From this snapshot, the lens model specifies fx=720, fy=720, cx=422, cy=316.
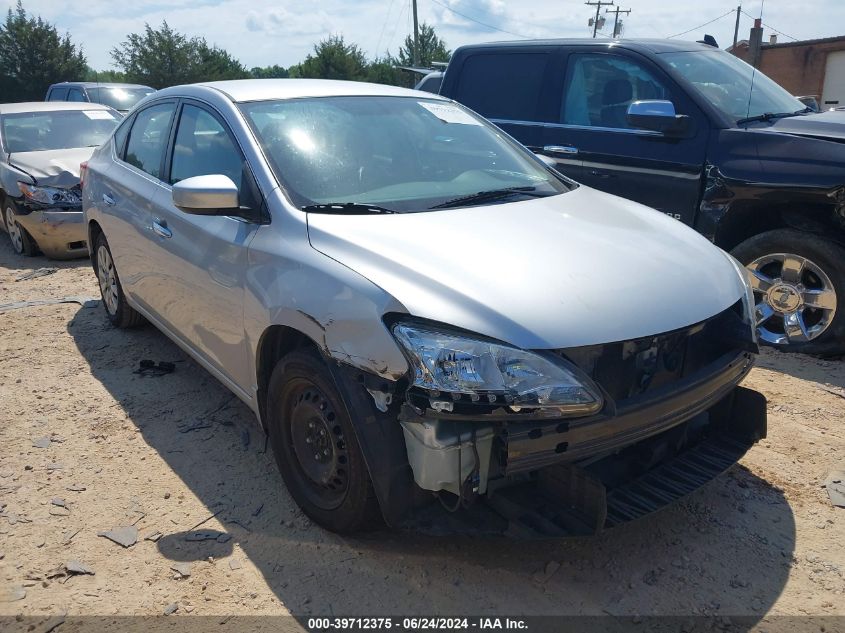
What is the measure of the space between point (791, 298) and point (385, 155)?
298 cm

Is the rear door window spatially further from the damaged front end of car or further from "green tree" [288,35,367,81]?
"green tree" [288,35,367,81]

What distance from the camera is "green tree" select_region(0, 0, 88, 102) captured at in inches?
1332

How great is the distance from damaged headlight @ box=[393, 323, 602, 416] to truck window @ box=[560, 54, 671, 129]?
359 centimetres

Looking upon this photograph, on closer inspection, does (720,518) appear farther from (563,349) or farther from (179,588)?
(179,588)

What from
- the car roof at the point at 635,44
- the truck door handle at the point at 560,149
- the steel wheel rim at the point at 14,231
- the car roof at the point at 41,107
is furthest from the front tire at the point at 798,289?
the car roof at the point at 41,107

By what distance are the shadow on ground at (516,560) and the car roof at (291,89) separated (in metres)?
1.81

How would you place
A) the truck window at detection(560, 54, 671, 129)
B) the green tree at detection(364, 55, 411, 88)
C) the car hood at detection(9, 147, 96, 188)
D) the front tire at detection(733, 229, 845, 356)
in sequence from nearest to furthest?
1. the front tire at detection(733, 229, 845, 356)
2. the truck window at detection(560, 54, 671, 129)
3. the car hood at detection(9, 147, 96, 188)
4. the green tree at detection(364, 55, 411, 88)

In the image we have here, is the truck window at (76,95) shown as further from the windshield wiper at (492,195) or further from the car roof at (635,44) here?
the windshield wiper at (492,195)

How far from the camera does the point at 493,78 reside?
20.3 feet

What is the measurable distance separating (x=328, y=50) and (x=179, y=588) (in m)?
41.6

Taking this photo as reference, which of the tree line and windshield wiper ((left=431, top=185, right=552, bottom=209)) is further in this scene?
the tree line

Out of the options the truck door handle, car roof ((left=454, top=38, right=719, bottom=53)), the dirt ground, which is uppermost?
car roof ((left=454, top=38, right=719, bottom=53))

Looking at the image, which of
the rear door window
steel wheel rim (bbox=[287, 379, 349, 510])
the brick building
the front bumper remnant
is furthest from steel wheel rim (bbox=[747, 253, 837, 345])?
the brick building

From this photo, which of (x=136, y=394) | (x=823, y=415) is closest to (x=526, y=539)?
(x=823, y=415)
